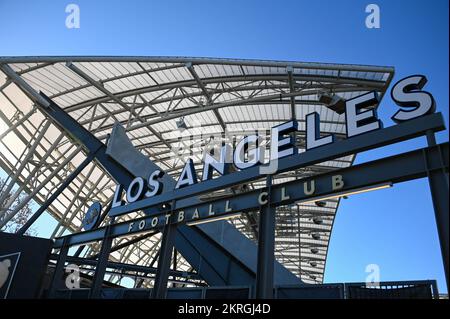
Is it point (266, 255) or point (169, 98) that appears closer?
point (266, 255)

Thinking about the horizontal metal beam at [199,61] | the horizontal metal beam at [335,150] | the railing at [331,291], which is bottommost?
the railing at [331,291]

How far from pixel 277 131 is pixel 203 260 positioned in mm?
7356

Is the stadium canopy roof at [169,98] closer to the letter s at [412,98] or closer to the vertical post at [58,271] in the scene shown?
the vertical post at [58,271]

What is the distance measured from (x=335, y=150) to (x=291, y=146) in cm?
149

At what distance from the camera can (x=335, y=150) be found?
9344 mm

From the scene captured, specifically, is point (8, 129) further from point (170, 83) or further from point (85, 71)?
point (170, 83)

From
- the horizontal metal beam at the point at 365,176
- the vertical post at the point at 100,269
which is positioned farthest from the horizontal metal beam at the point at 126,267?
the horizontal metal beam at the point at 365,176

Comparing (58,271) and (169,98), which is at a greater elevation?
(169,98)

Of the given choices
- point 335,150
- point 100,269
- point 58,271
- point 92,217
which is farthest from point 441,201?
point 58,271

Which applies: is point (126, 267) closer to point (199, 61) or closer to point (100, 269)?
point (100, 269)

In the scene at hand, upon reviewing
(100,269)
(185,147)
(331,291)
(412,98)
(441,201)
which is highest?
(185,147)

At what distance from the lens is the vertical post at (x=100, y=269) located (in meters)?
13.9

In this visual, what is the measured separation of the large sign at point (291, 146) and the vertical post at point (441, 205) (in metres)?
1.22

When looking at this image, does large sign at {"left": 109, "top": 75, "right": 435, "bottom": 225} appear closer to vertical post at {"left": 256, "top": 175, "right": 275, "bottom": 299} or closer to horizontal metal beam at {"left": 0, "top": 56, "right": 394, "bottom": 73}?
vertical post at {"left": 256, "top": 175, "right": 275, "bottom": 299}
